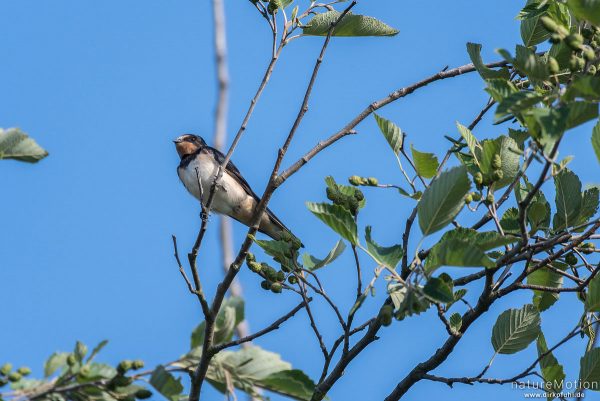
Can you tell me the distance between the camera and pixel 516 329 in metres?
3.83

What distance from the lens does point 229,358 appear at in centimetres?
303

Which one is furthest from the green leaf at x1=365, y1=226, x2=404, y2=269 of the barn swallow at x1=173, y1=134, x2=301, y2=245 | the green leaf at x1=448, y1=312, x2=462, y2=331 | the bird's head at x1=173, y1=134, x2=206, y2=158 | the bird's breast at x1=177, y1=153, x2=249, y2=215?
the bird's head at x1=173, y1=134, x2=206, y2=158

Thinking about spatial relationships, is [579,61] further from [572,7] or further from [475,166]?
[475,166]

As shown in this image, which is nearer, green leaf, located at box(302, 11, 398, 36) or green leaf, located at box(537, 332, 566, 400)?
green leaf, located at box(537, 332, 566, 400)

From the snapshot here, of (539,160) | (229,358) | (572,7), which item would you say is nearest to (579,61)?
(572,7)

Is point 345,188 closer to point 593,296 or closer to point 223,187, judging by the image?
point 593,296

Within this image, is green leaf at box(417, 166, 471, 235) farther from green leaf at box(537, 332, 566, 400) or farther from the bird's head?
the bird's head

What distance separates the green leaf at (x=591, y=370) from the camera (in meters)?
3.58

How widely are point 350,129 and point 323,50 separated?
0.39 meters

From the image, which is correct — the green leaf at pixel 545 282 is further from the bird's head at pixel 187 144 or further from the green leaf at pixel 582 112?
the bird's head at pixel 187 144

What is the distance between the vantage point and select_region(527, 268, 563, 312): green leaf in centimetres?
411

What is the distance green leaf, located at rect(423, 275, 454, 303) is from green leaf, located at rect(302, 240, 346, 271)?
724mm

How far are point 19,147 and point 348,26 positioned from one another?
6.21 feet

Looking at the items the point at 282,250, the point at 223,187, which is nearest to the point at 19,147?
the point at 282,250
